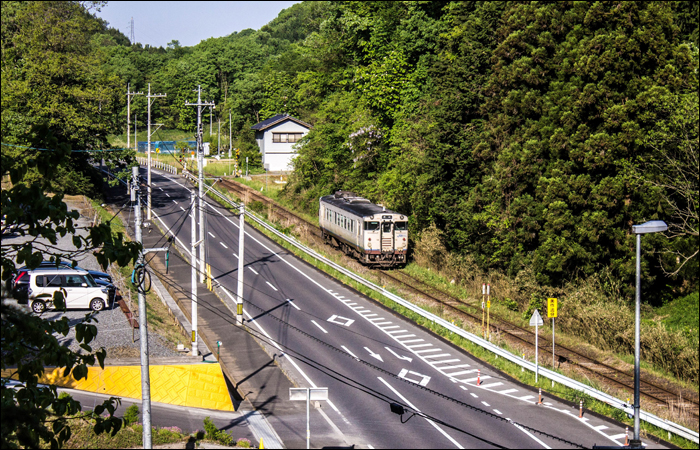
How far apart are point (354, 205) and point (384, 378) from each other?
1872cm

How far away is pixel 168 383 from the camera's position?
73.0 feet

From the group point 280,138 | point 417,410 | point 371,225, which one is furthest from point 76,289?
point 280,138

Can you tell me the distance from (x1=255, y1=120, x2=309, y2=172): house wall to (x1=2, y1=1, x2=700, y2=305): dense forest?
18061 mm

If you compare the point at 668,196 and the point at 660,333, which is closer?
the point at 660,333

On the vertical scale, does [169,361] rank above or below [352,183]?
below

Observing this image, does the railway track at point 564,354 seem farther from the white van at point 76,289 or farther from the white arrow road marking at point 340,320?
the white van at point 76,289

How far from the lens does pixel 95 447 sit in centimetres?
1686

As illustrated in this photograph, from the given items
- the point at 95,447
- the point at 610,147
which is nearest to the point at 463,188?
the point at 610,147

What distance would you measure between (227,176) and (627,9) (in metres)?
51.7

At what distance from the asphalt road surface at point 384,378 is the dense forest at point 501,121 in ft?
26.3

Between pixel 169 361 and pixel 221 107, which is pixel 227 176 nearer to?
pixel 221 107

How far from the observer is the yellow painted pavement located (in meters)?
21.4

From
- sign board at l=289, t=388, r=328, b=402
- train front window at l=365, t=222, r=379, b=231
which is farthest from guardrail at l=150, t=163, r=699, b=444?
sign board at l=289, t=388, r=328, b=402

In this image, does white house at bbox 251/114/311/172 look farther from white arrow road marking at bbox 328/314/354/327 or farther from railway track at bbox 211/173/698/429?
white arrow road marking at bbox 328/314/354/327
